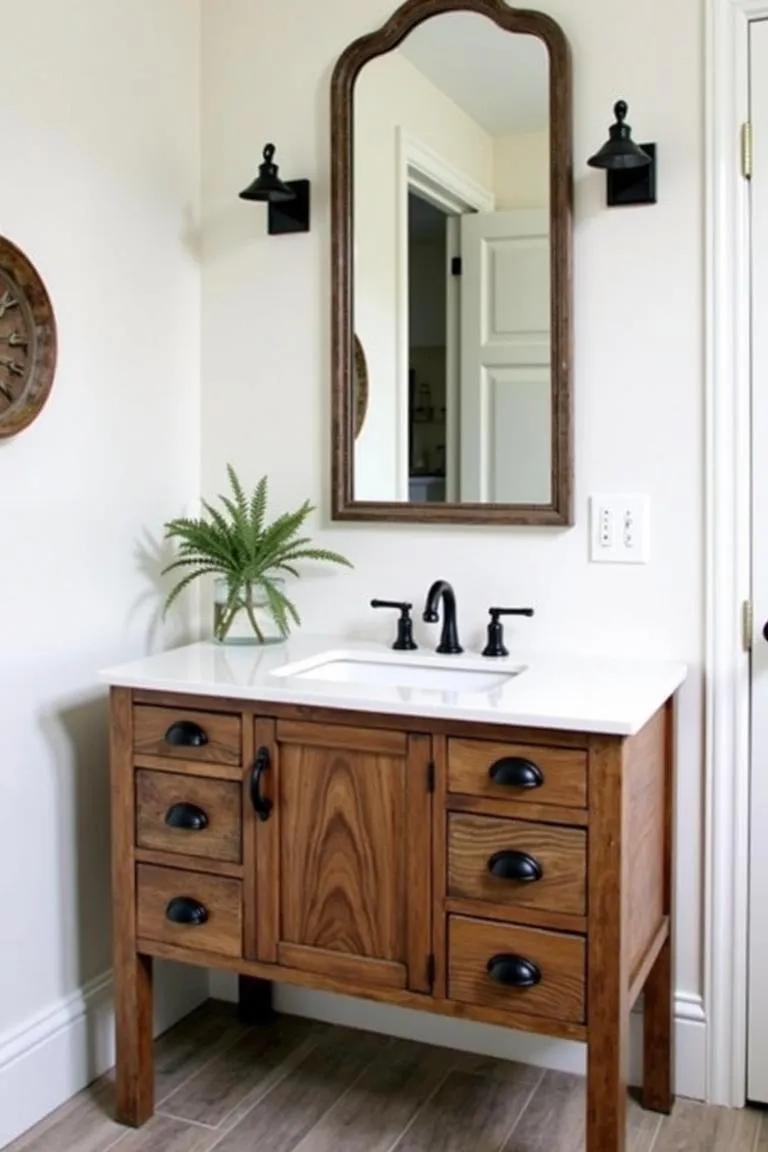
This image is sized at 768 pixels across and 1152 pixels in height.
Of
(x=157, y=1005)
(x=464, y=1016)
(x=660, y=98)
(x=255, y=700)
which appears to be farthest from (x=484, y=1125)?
(x=660, y=98)

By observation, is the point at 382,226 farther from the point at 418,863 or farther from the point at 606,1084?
the point at 606,1084

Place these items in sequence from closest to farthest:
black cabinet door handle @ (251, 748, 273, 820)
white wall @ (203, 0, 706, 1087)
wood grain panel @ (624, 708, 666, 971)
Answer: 1. wood grain panel @ (624, 708, 666, 971)
2. black cabinet door handle @ (251, 748, 273, 820)
3. white wall @ (203, 0, 706, 1087)

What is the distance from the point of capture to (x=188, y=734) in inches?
83.0

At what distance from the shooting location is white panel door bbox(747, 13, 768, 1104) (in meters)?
2.19

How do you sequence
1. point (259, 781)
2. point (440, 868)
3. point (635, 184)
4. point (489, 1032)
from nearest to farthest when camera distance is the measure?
1. point (440, 868)
2. point (259, 781)
3. point (635, 184)
4. point (489, 1032)

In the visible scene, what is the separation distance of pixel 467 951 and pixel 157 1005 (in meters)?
0.95

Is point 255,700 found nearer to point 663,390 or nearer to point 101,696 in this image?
point 101,696

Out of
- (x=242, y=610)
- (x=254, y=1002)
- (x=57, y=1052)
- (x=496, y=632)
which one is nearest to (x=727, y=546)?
(x=496, y=632)

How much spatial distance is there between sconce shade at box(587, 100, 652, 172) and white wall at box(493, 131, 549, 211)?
0.50 feet

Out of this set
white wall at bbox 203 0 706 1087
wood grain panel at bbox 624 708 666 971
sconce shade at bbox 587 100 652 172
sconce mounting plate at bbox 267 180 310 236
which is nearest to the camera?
wood grain panel at bbox 624 708 666 971

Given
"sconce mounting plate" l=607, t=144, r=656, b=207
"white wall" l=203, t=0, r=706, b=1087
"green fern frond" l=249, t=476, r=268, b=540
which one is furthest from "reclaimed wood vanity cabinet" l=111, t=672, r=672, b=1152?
"sconce mounting plate" l=607, t=144, r=656, b=207

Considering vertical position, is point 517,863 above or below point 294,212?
below

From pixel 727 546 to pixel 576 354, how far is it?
1.56ft

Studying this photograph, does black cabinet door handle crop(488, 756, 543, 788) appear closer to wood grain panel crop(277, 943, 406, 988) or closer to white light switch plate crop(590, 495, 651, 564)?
wood grain panel crop(277, 943, 406, 988)
